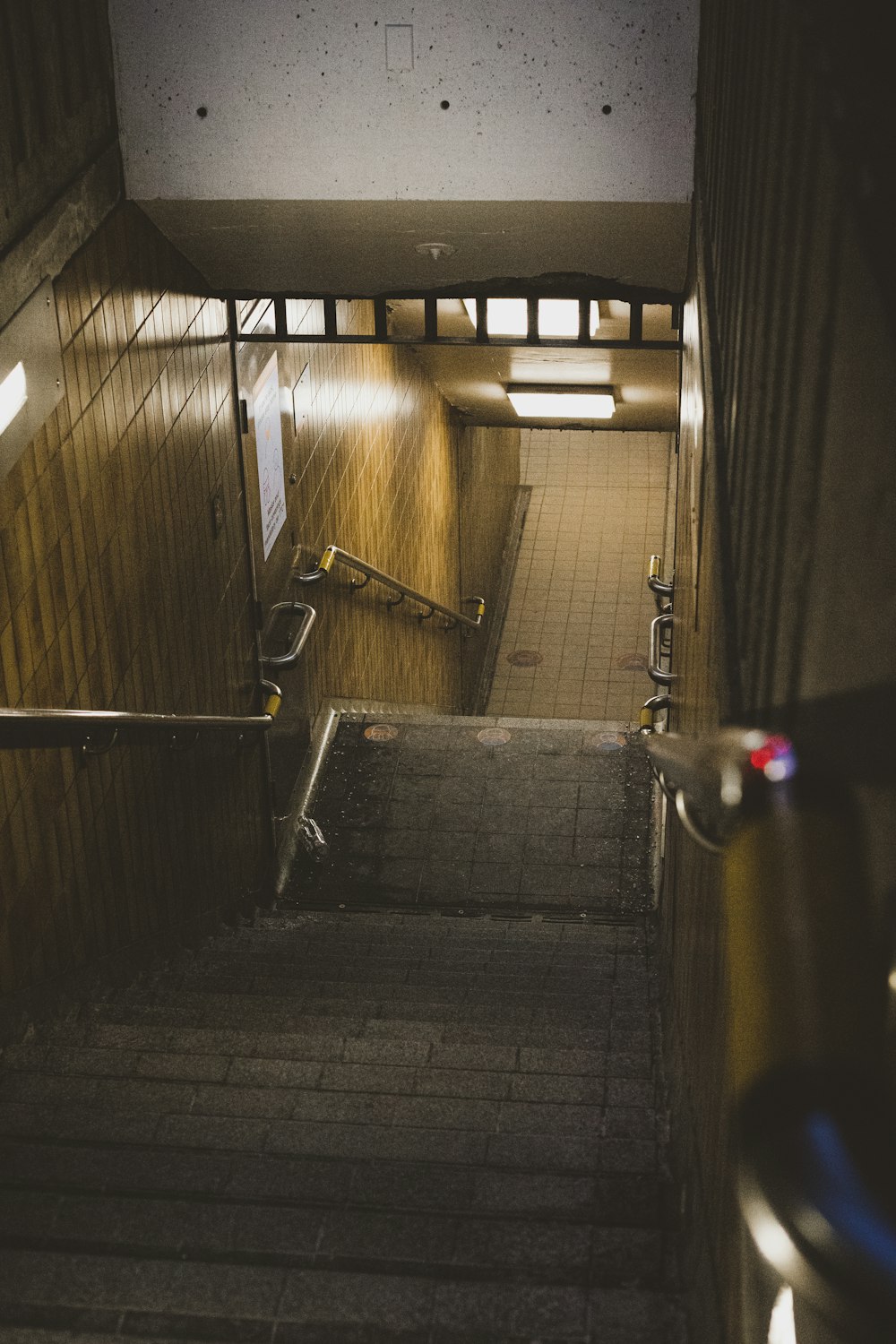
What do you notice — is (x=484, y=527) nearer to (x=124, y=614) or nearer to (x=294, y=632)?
(x=294, y=632)

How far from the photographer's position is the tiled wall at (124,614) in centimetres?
342

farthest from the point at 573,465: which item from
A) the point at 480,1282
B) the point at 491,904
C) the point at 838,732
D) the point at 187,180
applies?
the point at 838,732

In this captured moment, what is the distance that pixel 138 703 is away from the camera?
4.29 metres

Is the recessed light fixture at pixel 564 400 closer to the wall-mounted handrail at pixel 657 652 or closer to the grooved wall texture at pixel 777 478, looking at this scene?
the wall-mounted handrail at pixel 657 652

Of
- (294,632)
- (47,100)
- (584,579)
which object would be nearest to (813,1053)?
(47,100)

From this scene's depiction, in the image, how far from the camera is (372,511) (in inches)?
311

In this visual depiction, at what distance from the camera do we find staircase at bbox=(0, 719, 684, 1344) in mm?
2244

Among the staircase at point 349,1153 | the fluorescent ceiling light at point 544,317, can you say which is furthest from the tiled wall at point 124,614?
the fluorescent ceiling light at point 544,317

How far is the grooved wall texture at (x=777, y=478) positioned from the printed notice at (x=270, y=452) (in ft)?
10.0

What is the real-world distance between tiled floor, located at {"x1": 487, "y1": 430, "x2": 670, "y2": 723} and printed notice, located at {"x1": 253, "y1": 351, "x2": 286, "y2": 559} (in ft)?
15.6

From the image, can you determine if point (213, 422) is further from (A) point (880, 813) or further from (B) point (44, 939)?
(A) point (880, 813)

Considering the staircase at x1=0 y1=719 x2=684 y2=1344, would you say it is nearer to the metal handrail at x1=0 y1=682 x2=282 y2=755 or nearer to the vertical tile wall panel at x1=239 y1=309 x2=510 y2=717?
the metal handrail at x1=0 y1=682 x2=282 y2=755

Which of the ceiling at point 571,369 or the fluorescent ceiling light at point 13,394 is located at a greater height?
the ceiling at point 571,369

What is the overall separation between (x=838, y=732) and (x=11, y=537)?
9.01 feet
